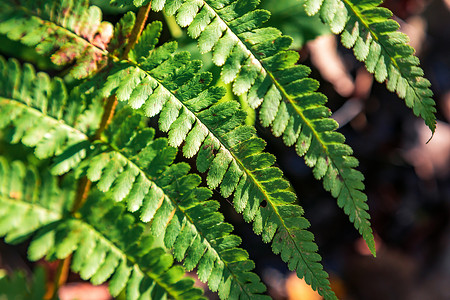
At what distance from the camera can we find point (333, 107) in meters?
2.91

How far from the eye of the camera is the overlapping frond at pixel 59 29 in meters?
1.20

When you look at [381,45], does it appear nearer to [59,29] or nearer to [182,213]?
[182,213]

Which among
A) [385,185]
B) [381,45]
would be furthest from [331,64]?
[381,45]

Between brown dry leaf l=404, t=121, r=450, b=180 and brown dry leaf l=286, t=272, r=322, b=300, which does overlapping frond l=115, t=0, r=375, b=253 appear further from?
brown dry leaf l=404, t=121, r=450, b=180

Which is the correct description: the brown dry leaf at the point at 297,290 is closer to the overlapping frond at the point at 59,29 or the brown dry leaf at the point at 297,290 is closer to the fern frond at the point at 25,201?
the fern frond at the point at 25,201

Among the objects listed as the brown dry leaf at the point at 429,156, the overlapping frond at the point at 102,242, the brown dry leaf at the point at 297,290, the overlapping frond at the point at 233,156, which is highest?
the overlapping frond at the point at 233,156

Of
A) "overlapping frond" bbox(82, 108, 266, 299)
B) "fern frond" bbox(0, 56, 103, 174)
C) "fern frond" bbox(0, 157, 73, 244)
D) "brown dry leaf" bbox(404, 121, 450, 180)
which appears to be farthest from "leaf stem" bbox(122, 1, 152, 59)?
"brown dry leaf" bbox(404, 121, 450, 180)

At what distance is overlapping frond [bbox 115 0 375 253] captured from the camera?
1.13 metres

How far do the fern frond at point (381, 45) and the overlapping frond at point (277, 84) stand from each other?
0.47 ft

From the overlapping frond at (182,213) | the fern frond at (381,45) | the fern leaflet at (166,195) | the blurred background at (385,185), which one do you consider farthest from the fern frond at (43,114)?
the blurred background at (385,185)

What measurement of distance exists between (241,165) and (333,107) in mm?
1925

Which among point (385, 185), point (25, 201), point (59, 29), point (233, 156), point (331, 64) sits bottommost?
point (385, 185)

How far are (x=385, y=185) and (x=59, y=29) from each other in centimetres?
259

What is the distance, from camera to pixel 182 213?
124 cm
